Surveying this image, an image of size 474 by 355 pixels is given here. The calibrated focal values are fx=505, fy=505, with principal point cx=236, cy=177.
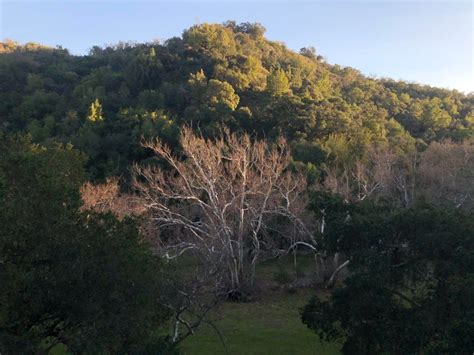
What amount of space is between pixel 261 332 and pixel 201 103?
2052cm

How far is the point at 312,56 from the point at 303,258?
38157mm

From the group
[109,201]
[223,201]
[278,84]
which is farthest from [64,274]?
[278,84]

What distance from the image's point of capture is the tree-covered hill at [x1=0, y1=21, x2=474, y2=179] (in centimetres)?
2920

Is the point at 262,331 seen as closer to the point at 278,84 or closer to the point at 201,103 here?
the point at 201,103

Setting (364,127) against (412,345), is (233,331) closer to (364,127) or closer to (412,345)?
(412,345)

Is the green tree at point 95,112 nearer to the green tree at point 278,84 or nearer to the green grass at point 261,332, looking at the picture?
the green tree at point 278,84

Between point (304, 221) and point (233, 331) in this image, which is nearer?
point (233, 331)

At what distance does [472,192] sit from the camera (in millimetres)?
21578

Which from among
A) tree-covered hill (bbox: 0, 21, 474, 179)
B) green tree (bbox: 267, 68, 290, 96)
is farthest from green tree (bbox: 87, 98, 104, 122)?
green tree (bbox: 267, 68, 290, 96)

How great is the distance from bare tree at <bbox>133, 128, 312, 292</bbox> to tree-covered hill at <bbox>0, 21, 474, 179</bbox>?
8358 millimetres

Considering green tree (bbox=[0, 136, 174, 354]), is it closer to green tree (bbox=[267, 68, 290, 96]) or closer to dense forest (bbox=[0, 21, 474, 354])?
dense forest (bbox=[0, 21, 474, 354])

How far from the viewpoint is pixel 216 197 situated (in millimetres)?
18531

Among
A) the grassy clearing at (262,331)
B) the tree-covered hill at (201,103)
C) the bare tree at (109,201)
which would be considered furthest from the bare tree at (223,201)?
the tree-covered hill at (201,103)

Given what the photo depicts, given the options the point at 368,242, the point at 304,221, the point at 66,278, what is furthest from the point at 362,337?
the point at 304,221
